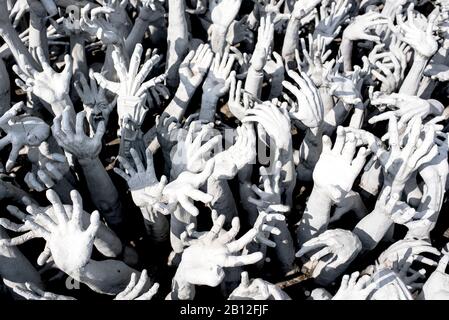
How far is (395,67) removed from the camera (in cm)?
198

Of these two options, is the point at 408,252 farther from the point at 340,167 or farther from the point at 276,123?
the point at 276,123

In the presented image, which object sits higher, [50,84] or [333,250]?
[50,84]

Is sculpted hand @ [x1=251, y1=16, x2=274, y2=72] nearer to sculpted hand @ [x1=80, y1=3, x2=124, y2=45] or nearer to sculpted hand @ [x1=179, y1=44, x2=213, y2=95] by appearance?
sculpted hand @ [x1=179, y1=44, x2=213, y2=95]

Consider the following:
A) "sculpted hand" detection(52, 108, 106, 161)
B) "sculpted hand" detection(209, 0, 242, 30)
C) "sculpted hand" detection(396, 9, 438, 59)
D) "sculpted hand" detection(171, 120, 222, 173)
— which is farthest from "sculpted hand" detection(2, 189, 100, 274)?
"sculpted hand" detection(396, 9, 438, 59)

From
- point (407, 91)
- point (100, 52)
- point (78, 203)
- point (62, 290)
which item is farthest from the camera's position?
point (100, 52)

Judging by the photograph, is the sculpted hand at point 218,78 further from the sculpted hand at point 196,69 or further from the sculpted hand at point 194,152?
the sculpted hand at point 194,152

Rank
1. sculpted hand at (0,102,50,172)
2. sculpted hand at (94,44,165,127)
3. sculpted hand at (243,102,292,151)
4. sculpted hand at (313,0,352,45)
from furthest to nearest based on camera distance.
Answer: sculpted hand at (313,0,352,45), sculpted hand at (94,44,165,127), sculpted hand at (243,102,292,151), sculpted hand at (0,102,50,172)

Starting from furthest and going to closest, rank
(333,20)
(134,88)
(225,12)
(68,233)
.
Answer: (333,20), (225,12), (134,88), (68,233)

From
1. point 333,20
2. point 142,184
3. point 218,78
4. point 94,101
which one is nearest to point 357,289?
point 142,184

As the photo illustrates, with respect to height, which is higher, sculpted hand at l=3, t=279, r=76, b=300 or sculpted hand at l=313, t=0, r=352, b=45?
sculpted hand at l=313, t=0, r=352, b=45
